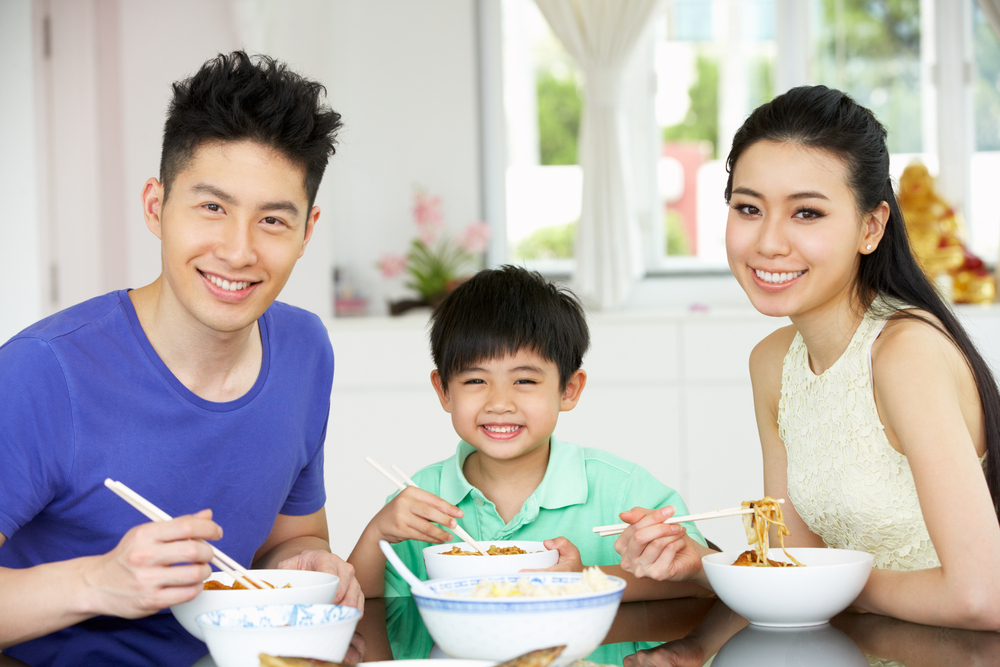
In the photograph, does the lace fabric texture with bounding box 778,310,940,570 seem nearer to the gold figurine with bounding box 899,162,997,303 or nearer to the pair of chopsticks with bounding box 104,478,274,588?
the pair of chopsticks with bounding box 104,478,274,588

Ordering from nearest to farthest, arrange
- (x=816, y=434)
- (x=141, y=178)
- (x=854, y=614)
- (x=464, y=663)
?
(x=464, y=663), (x=854, y=614), (x=816, y=434), (x=141, y=178)

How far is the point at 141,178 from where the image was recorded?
3.48 m

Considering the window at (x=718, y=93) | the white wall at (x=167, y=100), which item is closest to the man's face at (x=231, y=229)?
the white wall at (x=167, y=100)

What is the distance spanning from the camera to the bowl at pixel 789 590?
0.95 metres

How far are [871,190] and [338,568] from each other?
2.92ft

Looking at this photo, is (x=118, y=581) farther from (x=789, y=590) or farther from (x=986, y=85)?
(x=986, y=85)

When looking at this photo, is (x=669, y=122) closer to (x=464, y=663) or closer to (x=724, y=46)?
(x=724, y=46)

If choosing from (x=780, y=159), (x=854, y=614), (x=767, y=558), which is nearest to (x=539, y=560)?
(x=767, y=558)

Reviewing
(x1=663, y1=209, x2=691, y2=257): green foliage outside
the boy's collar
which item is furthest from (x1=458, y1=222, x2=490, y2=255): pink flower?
the boy's collar

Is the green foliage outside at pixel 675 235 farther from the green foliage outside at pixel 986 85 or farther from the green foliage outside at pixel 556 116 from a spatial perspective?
the green foliage outside at pixel 986 85

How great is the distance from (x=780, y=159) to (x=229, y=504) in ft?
2.94

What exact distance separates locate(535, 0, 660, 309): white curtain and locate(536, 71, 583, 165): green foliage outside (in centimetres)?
25

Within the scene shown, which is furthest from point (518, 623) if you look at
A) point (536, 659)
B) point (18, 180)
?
point (18, 180)

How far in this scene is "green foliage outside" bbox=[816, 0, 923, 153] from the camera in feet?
12.0
